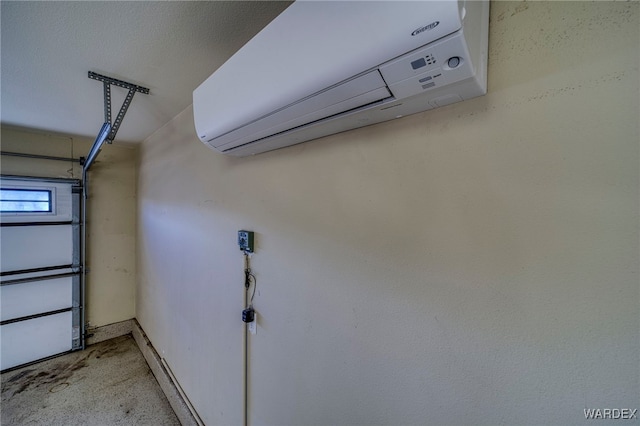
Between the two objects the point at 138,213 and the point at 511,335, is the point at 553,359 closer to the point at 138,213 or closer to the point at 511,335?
the point at 511,335

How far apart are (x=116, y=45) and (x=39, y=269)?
273 cm

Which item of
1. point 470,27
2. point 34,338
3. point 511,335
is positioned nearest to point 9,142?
point 34,338

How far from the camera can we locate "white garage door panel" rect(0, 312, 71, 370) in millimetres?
2359

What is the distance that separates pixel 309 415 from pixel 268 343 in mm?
342

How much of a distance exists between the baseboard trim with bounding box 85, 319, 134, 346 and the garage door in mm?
116

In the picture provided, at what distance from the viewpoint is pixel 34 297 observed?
2469 mm

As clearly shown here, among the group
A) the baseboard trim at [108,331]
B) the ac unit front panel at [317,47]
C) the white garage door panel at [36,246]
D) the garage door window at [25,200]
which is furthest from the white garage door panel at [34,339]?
the ac unit front panel at [317,47]

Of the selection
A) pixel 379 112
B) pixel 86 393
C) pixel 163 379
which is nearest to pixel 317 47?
pixel 379 112

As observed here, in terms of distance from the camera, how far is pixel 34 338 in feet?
8.17

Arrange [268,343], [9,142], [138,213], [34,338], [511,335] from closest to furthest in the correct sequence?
[511,335], [268,343], [9,142], [34,338], [138,213]

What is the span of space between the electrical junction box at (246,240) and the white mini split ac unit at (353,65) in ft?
1.82

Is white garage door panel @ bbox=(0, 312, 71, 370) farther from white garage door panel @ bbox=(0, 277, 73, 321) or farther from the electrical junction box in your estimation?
the electrical junction box

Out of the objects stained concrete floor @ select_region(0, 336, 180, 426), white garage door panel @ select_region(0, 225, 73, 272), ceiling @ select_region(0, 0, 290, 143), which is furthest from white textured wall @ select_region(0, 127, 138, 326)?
ceiling @ select_region(0, 0, 290, 143)

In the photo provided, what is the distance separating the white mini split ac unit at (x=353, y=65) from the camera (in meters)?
0.47
